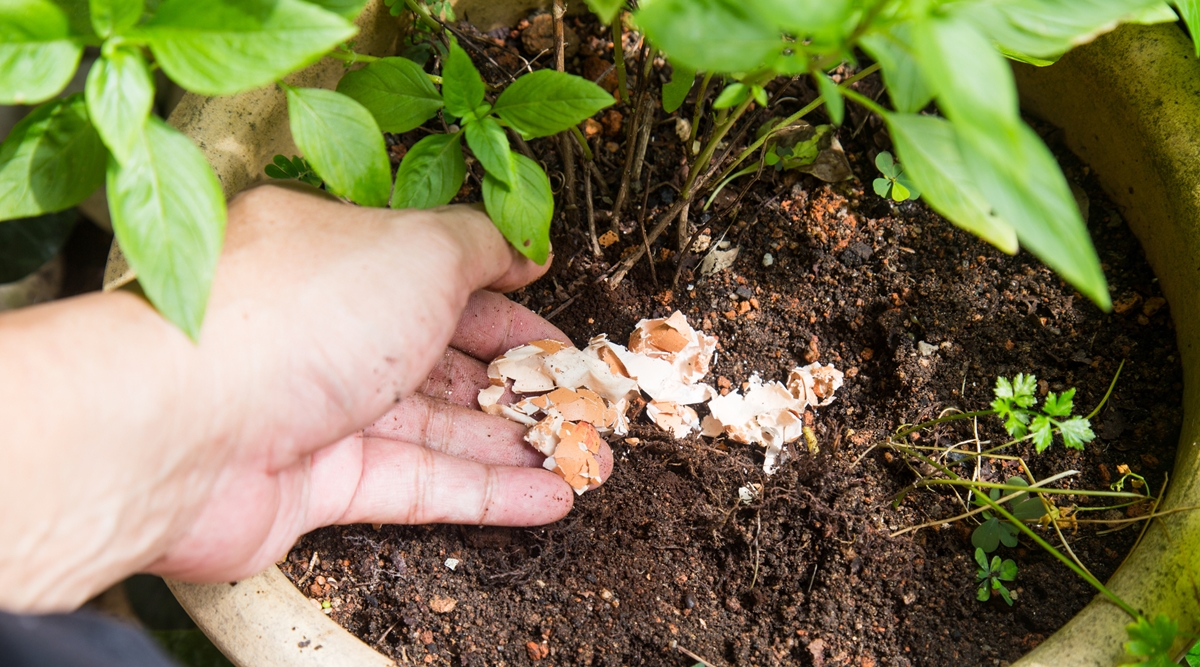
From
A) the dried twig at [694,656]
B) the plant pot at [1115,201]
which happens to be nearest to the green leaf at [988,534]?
the plant pot at [1115,201]

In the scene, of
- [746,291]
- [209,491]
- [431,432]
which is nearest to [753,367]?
[746,291]

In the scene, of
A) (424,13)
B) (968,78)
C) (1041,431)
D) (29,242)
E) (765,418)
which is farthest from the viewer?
(29,242)

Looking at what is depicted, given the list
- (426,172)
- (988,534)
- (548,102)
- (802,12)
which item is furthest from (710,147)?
(988,534)

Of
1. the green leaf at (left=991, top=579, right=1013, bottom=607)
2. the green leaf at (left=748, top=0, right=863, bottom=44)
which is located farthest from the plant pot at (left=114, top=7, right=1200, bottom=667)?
the green leaf at (left=748, top=0, right=863, bottom=44)

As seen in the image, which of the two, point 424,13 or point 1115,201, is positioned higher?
point 424,13

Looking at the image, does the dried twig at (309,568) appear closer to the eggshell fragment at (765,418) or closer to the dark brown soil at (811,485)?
the dark brown soil at (811,485)

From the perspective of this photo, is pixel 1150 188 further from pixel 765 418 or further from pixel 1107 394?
pixel 765 418
